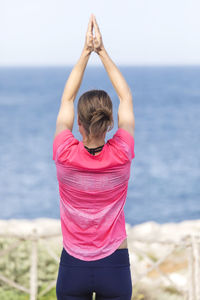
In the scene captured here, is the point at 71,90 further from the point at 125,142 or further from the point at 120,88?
the point at 125,142

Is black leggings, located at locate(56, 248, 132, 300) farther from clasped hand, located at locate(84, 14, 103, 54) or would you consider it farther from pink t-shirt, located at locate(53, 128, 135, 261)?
clasped hand, located at locate(84, 14, 103, 54)

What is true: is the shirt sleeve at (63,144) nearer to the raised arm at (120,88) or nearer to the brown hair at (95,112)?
the brown hair at (95,112)

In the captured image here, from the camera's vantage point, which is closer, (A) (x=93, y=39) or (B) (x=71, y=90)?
(B) (x=71, y=90)

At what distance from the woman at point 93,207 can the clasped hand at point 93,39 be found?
1.54 feet

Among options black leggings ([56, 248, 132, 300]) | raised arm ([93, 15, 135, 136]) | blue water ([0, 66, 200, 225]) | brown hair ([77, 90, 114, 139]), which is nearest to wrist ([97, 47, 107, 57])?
raised arm ([93, 15, 135, 136])

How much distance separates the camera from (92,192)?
2.31m

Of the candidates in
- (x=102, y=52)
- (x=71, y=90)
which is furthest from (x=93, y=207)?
(x=102, y=52)

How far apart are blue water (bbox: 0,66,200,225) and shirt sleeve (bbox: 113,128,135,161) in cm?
2011

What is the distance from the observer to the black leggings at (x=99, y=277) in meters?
2.35

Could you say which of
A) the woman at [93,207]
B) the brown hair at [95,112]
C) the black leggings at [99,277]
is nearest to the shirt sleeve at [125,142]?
the woman at [93,207]

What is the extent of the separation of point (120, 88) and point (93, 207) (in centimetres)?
64

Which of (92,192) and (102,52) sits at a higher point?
(102,52)

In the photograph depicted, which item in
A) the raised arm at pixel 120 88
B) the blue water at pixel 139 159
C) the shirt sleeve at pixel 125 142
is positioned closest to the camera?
the shirt sleeve at pixel 125 142

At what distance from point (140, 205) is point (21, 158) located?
61.9 feet
